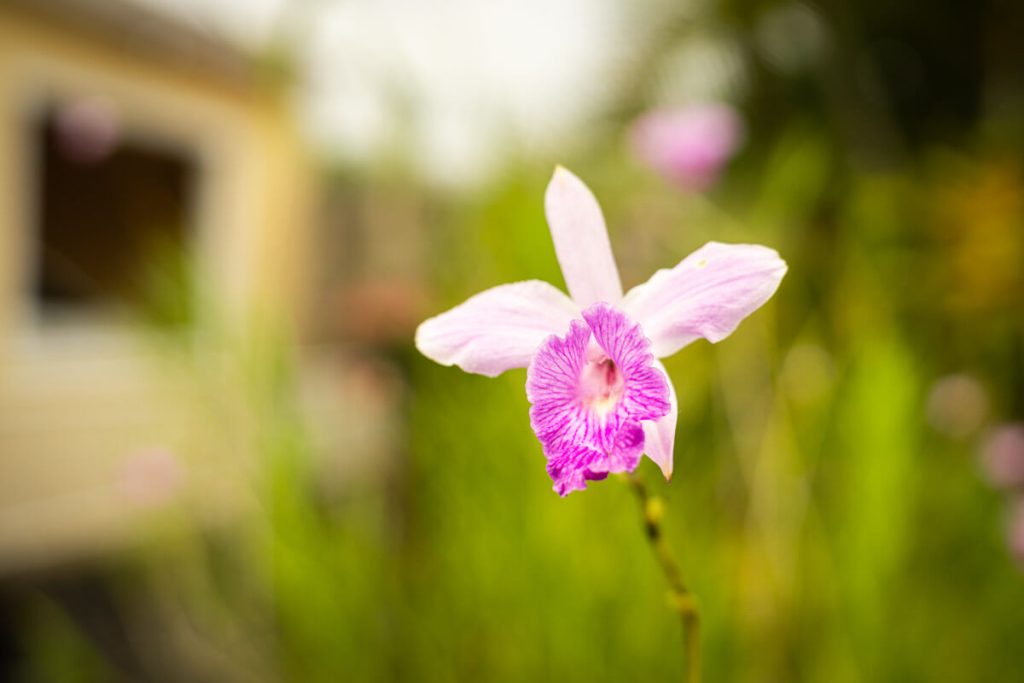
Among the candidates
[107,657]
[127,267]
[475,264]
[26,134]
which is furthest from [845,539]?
[127,267]

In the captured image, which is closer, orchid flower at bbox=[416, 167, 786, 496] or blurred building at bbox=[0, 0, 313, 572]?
orchid flower at bbox=[416, 167, 786, 496]

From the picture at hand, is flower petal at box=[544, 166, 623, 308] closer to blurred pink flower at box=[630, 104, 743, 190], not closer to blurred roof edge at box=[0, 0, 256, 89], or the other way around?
blurred pink flower at box=[630, 104, 743, 190]

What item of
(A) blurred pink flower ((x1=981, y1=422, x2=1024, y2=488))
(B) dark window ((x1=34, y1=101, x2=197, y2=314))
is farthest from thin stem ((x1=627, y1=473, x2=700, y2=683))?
(B) dark window ((x1=34, y1=101, x2=197, y2=314))

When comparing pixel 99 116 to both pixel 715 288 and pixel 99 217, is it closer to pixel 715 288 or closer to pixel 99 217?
pixel 99 217

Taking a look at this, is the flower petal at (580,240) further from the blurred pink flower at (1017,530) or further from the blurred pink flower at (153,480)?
the blurred pink flower at (153,480)

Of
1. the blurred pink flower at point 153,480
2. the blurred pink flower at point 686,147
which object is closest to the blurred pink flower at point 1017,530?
the blurred pink flower at point 686,147
